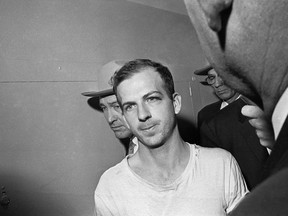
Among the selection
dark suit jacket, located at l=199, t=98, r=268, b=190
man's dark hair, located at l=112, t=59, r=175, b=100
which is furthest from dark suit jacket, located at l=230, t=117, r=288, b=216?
dark suit jacket, located at l=199, t=98, r=268, b=190

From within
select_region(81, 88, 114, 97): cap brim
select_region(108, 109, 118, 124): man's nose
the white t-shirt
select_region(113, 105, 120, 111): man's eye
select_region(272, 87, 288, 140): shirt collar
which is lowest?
the white t-shirt

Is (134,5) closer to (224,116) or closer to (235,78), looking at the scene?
(224,116)

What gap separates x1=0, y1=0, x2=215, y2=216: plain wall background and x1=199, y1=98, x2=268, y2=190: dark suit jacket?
0.40 meters

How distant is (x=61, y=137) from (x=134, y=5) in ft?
2.57

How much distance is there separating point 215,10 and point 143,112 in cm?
65

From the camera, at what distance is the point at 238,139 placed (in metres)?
1.12

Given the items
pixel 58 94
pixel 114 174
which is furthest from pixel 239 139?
pixel 58 94

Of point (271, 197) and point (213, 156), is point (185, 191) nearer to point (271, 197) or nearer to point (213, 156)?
point (213, 156)

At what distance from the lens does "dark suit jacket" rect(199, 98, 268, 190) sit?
3.44 ft

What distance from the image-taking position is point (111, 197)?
0.86 metres

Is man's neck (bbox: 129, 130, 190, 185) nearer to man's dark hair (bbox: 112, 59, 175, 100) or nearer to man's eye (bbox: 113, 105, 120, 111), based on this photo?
man's dark hair (bbox: 112, 59, 175, 100)

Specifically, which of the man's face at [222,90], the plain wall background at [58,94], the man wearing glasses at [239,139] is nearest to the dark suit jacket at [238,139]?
the man wearing glasses at [239,139]

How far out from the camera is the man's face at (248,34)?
0.25m

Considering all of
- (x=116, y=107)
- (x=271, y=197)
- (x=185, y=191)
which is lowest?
(x=185, y=191)
